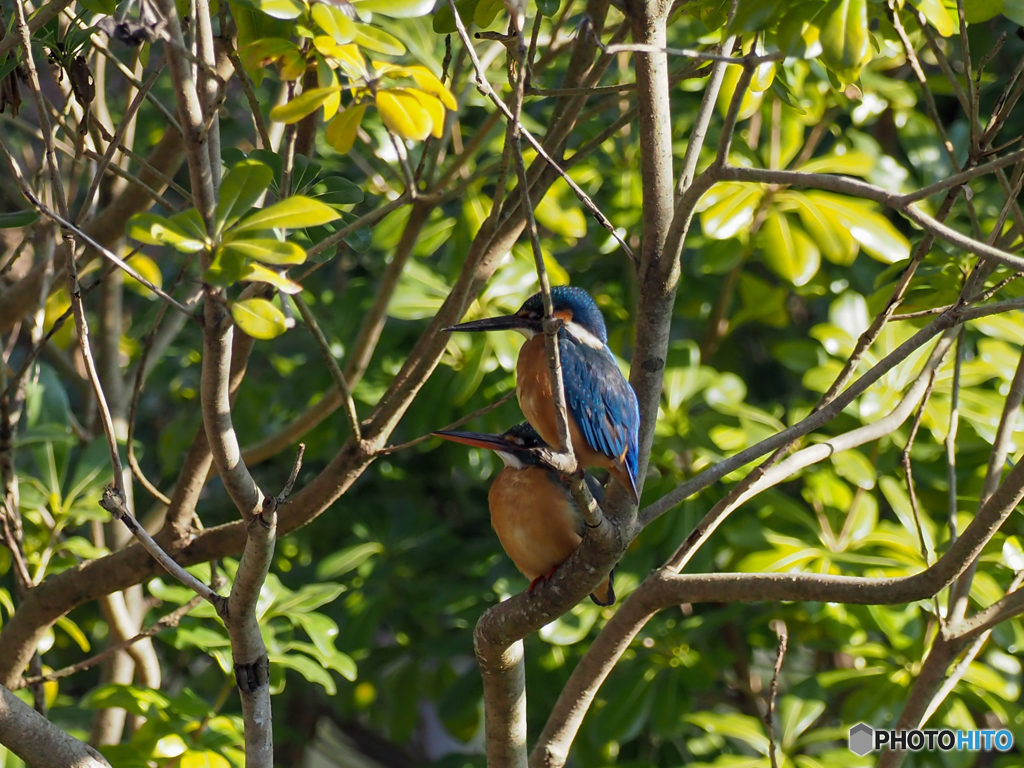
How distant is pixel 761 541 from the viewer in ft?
6.55

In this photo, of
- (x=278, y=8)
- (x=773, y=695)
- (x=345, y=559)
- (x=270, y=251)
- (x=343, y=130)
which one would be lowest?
(x=345, y=559)

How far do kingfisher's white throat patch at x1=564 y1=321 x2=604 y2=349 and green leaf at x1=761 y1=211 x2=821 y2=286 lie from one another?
0.62 metres

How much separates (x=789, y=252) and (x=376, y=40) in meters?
1.47

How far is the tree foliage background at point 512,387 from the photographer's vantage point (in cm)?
146

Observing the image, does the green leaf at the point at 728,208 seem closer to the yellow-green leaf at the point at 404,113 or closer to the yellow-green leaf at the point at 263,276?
the yellow-green leaf at the point at 404,113

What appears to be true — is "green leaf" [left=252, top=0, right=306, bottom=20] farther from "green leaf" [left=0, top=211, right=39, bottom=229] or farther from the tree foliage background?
"green leaf" [left=0, top=211, right=39, bottom=229]

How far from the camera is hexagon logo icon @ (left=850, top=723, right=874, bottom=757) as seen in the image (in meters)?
2.01

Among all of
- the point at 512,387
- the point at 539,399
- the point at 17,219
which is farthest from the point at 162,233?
the point at 512,387

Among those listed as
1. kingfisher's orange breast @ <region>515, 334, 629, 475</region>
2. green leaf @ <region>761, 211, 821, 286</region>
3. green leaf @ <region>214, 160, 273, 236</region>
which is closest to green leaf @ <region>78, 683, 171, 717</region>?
kingfisher's orange breast @ <region>515, 334, 629, 475</region>

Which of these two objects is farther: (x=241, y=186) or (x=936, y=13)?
(x=936, y=13)

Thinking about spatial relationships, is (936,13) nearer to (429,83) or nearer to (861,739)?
(429,83)

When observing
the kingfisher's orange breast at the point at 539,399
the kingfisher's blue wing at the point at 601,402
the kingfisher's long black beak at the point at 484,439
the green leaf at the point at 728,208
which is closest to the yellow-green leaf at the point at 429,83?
the kingfisher's blue wing at the point at 601,402

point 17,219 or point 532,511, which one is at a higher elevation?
point 17,219

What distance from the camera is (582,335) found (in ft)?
5.50
